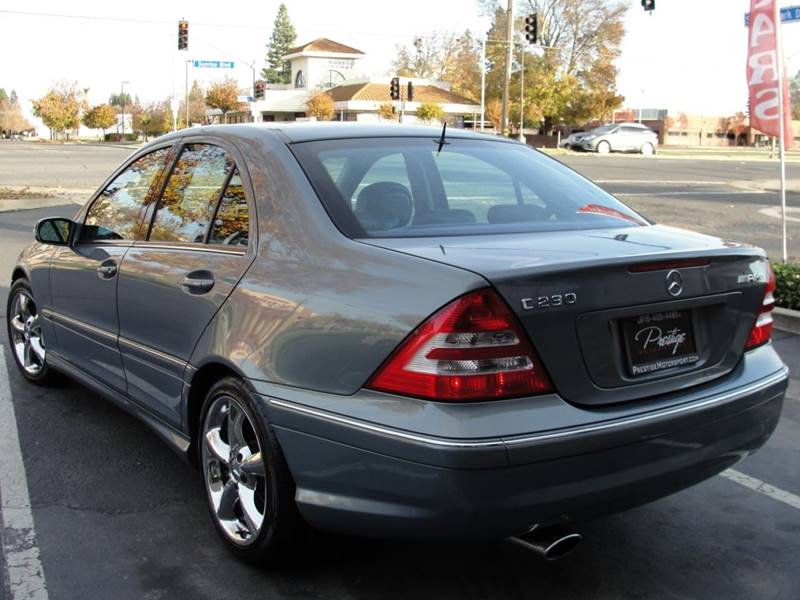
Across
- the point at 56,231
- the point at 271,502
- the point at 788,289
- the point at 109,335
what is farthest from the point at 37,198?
the point at 271,502

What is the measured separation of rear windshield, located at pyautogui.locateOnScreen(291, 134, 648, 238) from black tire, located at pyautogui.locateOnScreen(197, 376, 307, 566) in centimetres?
73

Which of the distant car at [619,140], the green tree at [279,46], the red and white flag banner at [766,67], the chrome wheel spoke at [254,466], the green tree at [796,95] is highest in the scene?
the green tree at [279,46]

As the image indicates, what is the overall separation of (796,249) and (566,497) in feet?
34.9

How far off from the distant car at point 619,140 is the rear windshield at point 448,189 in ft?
147

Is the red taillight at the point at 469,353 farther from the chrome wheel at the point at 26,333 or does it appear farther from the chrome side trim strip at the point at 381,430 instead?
the chrome wheel at the point at 26,333

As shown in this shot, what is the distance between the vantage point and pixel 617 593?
9.95ft

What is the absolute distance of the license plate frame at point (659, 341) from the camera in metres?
2.73

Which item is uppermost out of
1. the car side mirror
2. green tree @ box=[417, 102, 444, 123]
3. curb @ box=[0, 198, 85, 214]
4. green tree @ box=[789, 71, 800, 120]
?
green tree @ box=[789, 71, 800, 120]

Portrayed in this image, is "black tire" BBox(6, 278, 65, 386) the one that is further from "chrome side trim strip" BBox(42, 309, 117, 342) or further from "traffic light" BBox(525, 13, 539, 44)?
"traffic light" BBox(525, 13, 539, 44)

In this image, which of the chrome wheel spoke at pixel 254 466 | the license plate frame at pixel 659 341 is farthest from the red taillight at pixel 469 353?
the chrome wheel spoke at pixel 254 466

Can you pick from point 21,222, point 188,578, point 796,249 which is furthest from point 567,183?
point 21,222

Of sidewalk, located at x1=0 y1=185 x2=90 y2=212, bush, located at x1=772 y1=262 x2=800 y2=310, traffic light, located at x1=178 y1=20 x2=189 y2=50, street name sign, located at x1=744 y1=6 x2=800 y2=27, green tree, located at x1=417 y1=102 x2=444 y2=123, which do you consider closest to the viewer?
bush, located at x1=772 y1=262 x2=800 y2=310

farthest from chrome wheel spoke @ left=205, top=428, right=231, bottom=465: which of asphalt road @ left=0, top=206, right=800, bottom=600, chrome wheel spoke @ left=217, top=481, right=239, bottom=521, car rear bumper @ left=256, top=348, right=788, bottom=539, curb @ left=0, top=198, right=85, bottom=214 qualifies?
curb @ left=0, top=198, right=85, bottom=214

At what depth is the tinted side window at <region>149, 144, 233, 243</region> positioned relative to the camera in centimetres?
357
